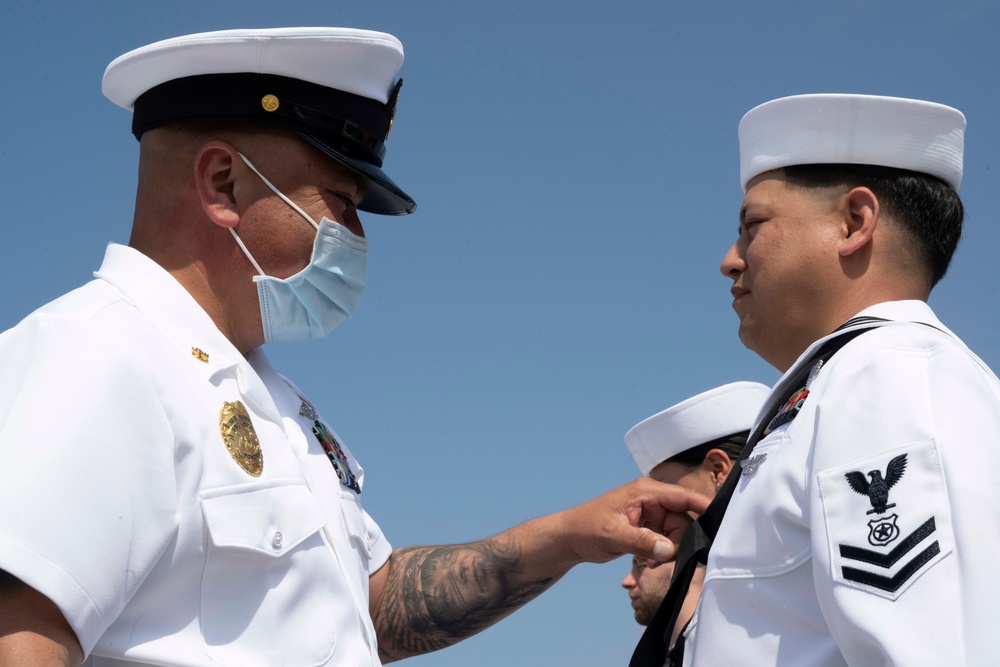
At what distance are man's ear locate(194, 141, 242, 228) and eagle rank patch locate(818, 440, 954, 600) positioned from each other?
2154 mm

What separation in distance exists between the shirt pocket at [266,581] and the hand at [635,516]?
1280 millimetres

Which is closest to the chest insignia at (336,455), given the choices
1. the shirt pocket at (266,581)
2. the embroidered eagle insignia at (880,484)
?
the shirt pocket at (266,581)

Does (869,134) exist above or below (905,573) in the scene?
above

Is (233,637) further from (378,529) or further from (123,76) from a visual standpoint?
(123,76)

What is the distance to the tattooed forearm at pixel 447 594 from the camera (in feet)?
14.7

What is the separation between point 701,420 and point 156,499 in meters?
3.59

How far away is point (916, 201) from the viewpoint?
3.77 metres

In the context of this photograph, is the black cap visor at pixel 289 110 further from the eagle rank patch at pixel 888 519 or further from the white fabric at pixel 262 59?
the eagle rank patch at pixel 888 519

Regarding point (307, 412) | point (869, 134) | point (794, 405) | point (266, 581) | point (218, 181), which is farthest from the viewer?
point (307, 412)

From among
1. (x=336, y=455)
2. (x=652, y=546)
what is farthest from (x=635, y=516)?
(x=336, y=455)

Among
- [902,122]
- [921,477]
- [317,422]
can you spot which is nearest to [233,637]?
[317,422]

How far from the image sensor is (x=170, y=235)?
144 inches

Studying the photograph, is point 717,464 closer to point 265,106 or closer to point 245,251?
point 245,251

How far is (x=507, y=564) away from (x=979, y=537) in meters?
2.31
